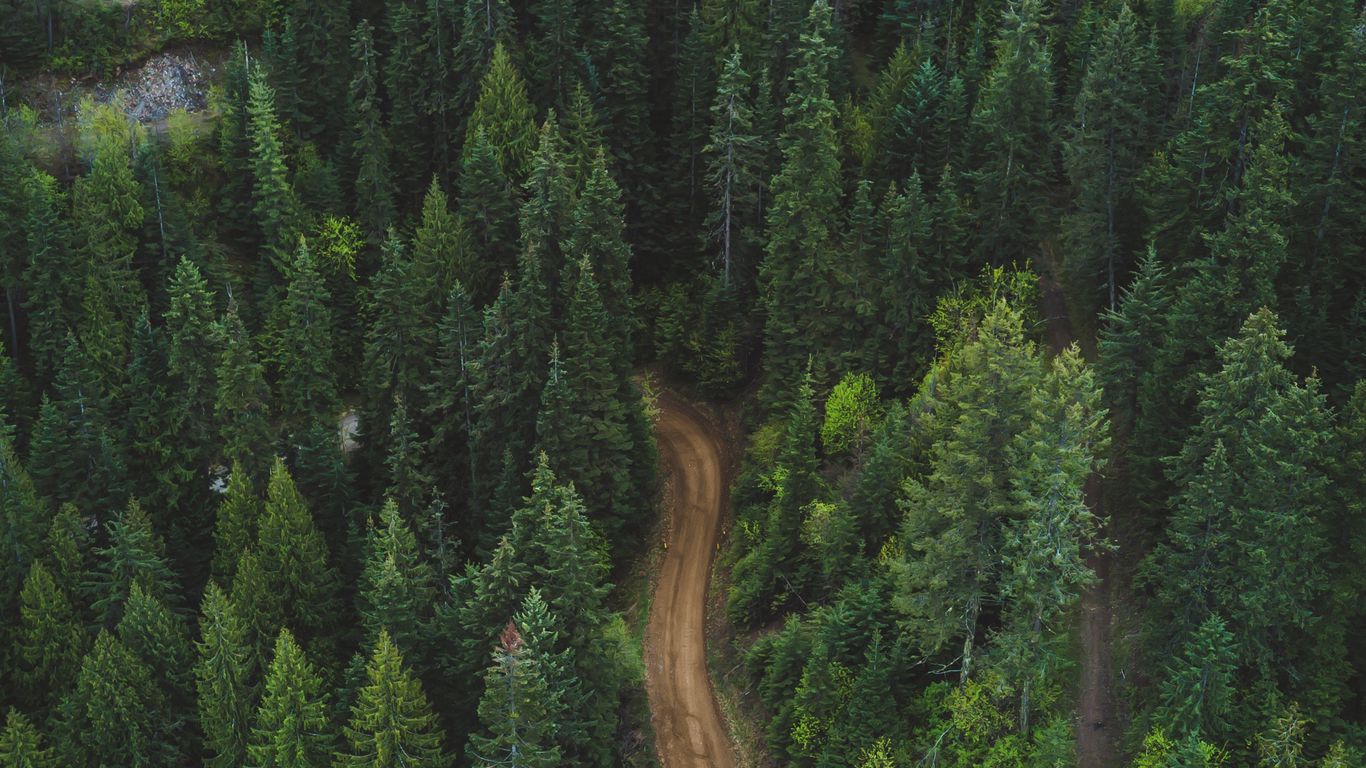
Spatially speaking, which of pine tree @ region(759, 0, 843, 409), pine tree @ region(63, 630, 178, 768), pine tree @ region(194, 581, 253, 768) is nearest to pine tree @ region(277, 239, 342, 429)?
pine tree @ region(194, 581, 253, 768)

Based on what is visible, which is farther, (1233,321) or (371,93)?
(371,93)

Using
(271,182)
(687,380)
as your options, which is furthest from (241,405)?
(687,380)

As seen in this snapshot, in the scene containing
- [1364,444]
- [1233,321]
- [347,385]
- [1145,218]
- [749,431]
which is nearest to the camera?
[1364,444]

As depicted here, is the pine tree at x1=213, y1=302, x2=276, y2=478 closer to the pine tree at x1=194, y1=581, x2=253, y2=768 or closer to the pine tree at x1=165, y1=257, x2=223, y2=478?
the pine tree at x1=165, y1=257, x2=223, y2=478

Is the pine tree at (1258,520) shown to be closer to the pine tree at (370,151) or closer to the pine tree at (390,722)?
the pine tree at (390,722)

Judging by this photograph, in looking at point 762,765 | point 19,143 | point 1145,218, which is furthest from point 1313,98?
point 19,143

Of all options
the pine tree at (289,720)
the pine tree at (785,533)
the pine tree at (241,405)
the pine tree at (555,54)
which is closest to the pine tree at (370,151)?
the pine tree at (555,54)

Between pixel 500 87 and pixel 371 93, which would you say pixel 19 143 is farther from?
pixel 500 87

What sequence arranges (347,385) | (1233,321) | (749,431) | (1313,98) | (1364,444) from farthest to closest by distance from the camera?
(347,385) → (749,431) → (1313,98) → (1233,321) → (1364,444)
